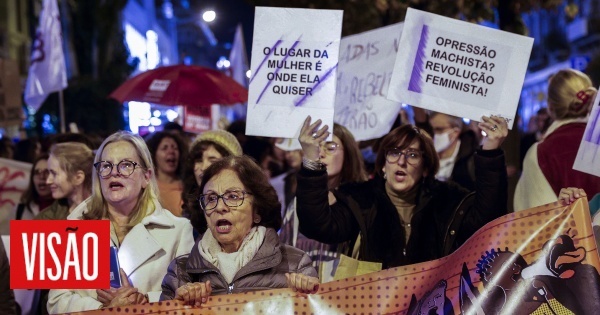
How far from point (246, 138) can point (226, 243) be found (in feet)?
22.1

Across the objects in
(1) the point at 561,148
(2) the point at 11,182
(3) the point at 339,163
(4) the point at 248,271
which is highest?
(1) the point at 561,148

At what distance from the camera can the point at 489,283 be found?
4.32 metres

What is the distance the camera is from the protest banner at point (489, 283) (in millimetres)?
4230

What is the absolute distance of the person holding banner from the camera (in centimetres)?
658

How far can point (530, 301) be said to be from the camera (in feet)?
13.9

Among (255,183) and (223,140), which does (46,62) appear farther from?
(255,183)

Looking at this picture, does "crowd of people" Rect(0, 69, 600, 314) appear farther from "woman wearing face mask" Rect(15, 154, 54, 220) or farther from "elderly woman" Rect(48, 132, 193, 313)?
"woman wearing face mask" Rect(15, 154, 54, 220)

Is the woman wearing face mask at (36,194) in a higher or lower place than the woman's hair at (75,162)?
lower

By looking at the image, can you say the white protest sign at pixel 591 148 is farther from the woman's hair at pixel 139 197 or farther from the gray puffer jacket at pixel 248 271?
the woman's hair at pixel 139 197

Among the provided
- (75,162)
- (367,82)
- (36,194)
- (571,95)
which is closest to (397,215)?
(571,95)

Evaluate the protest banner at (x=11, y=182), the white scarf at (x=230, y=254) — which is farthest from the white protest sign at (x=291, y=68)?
the protest banner at (x=11, y=182)

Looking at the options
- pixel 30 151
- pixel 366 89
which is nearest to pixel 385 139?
pixel 366 89

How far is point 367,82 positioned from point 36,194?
281 centimetres

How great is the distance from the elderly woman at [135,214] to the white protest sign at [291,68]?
619 mm
